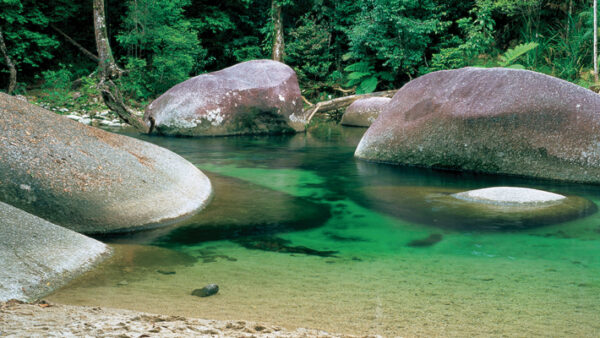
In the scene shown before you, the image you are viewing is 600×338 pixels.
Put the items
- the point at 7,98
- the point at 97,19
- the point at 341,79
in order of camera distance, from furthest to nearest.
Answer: the point at 341,79 < the point at 97,19 < the point at 7,98

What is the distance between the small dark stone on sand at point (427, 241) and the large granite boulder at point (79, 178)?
5.74 feet

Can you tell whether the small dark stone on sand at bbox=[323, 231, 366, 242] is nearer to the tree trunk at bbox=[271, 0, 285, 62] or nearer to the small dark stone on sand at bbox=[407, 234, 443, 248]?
the small dark stone on sand at bbox=[407, 234, 443, 248]

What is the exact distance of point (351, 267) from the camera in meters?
3.00

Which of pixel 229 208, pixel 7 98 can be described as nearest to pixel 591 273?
pixel 229 208

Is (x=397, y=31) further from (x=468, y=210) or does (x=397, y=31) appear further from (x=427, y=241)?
(x=427, y=241)

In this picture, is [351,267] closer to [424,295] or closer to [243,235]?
[424,295]

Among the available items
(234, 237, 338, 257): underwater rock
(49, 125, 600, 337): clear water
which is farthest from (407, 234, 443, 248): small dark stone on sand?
(234, 237, 338, 257): underwater rock

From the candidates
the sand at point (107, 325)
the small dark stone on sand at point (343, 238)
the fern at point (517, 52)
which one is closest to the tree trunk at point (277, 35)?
the fern at point (517, 52)

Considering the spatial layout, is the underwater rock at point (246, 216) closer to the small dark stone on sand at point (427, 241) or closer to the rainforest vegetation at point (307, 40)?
the small dark stone on sand at point (427, 241)

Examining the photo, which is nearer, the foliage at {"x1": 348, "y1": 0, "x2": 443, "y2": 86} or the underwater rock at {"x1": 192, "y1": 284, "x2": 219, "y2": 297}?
the underwater rock at {"x1": 192, "y1": 284, "x2": 219, "y2": 297}

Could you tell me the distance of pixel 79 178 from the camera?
3.68 metres

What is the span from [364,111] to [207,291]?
34.4 ft

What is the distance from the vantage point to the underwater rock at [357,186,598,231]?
157 inches

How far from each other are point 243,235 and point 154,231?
629mm
